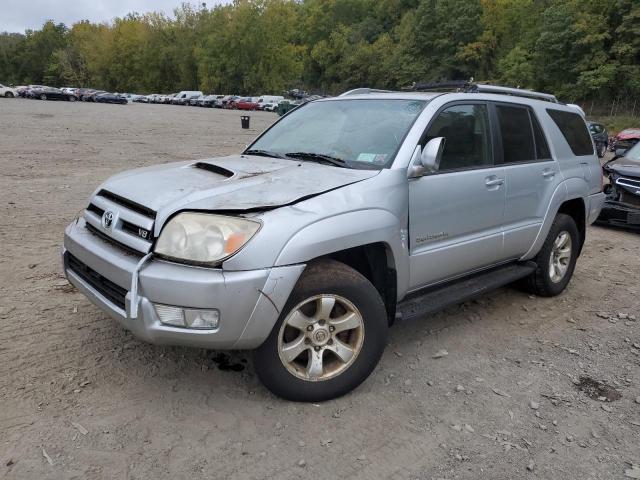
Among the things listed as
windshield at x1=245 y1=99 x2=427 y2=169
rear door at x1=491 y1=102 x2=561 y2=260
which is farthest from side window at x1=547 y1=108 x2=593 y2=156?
windshield at x1=245 y1=99 x2=427 y2=169

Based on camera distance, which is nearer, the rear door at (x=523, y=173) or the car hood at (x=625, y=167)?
the rear door at (x=523, y=173)

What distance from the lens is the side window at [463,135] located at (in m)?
3.75

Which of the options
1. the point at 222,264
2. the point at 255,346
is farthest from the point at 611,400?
the point at 222,264

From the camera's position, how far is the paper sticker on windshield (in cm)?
345

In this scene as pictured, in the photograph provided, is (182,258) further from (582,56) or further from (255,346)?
(582,56)

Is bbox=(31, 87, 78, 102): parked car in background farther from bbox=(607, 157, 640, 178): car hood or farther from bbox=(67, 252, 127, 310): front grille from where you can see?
bbox=(67, 252, 127, 310): front grille

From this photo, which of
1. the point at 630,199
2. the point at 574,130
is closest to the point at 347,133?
the point at 574,130

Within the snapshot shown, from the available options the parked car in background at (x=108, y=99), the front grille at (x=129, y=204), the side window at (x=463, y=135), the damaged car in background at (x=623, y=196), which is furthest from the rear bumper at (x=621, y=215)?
the parked car in background at (x=108, y=99)

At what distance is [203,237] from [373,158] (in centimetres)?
133

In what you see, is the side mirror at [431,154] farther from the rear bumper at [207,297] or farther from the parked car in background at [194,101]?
the parked car in background at [194,101]

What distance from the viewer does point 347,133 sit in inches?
151

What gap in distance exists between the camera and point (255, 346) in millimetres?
2811

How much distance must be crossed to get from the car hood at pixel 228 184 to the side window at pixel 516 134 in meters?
1.56

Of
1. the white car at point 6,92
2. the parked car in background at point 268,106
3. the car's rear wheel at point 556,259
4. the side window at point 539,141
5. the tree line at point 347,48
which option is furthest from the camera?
the parked car in background at point 268,106
